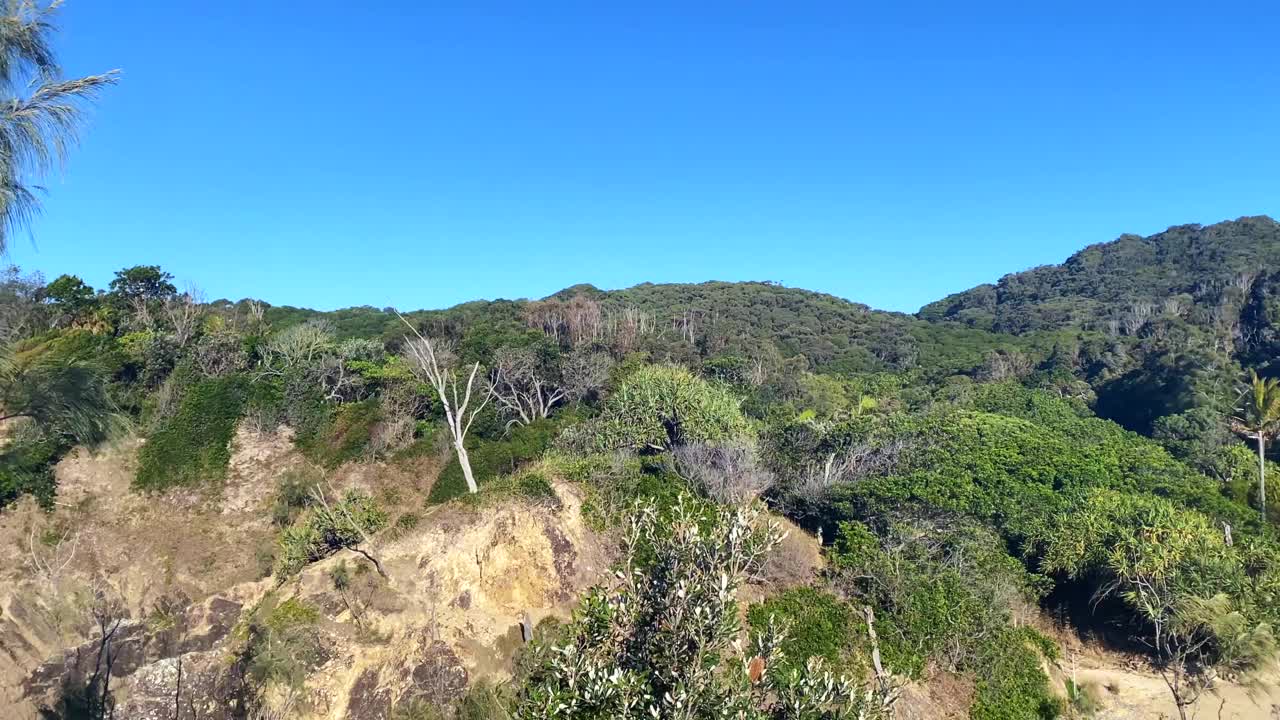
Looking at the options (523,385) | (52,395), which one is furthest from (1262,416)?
(52,395)

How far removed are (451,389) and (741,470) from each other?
47.7ft

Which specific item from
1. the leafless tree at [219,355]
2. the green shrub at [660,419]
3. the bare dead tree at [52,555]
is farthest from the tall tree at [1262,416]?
the leafless tree at [219,355]

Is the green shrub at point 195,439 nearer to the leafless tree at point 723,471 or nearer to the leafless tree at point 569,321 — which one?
the leafless tree at point 723,471

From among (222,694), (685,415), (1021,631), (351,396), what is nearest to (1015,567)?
(1021,631)

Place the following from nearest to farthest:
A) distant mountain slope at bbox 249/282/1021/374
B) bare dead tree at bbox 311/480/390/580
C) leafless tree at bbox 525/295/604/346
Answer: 1. bare dead tree at bbox 311/480/390/580
2. leafless tree at bbox 525/295/604/346
3. distant mountain slope at bbox 249/282/1021/374

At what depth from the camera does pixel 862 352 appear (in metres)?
76.8

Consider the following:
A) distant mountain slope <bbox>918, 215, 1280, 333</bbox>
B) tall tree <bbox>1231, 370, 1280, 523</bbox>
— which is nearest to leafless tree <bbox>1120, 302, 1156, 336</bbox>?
distant mountain slope <bbox>918, 215, 1280, 333</bbox>

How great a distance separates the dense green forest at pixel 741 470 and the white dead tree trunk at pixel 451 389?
20 cm

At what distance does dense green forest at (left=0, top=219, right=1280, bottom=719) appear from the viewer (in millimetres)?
6680

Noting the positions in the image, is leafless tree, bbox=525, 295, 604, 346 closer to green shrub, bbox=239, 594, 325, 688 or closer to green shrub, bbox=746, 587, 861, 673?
green shrub, bbox=746, 587, 861, 673

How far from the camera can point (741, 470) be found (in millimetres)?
21000

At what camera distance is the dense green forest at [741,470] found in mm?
6680

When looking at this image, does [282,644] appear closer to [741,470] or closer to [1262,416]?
[741,470]

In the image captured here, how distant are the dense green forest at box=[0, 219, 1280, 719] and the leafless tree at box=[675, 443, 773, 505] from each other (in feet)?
0.30
